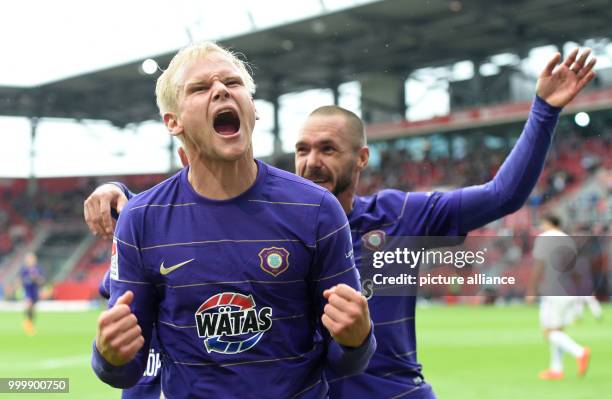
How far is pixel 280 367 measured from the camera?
2.16 m

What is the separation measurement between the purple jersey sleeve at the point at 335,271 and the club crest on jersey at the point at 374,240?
1.01 metres

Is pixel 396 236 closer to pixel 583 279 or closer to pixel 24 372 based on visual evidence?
pixel 583 279

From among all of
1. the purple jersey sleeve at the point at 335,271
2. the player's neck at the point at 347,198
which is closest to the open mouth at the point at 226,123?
the purple jersey sleeve at the point at 335,271

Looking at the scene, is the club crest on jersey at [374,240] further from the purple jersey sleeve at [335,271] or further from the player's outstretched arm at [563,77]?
the purple jersey sleeve at [335,271]

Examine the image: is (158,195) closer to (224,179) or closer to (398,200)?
(224,179)

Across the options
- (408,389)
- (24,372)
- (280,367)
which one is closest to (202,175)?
(280,367)

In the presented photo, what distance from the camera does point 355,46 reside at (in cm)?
2077

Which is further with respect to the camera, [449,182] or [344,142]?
[449,182]

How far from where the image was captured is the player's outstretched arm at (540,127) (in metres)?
2.95

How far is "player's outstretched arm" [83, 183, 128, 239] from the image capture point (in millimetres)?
3273

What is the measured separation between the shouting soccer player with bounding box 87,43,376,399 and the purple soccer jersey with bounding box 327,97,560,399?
2.64ft

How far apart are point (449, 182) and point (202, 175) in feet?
56.7

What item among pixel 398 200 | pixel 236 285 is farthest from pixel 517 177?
pixel 236 285

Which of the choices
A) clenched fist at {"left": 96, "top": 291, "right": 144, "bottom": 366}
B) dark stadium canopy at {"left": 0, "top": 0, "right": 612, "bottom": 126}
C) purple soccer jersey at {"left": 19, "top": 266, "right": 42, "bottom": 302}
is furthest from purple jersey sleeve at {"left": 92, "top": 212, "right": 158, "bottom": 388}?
purple soccer jersey at {"left": 19, "top": 266, "right": 42, "bottom": 302}
